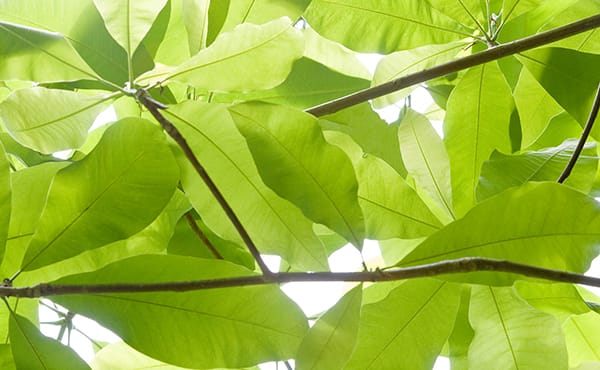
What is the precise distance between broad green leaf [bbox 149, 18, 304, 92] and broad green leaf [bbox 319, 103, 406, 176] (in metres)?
0.18

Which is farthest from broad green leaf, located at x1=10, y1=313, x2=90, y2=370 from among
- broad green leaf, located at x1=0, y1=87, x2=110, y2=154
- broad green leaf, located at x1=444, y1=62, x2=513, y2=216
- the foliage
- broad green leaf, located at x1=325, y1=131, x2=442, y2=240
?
broad green leaf, located at x1=444, y1=62, x2=513, y2=216

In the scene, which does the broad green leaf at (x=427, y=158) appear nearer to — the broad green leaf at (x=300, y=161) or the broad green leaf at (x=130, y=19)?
the broad green leaf at (x=300, y=161)

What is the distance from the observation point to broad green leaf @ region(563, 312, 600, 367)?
32.6 inches

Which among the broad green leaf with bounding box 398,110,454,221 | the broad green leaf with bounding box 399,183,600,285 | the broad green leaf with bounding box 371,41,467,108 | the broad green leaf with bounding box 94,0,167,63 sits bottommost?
the broad green leaf with bounding box 399,183,600,285

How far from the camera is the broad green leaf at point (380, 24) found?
2.51ft

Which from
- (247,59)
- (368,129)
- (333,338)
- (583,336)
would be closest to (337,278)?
(333,338)

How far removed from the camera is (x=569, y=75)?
2.40ft

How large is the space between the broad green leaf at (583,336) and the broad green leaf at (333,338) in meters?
0.36

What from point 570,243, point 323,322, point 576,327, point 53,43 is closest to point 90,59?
point 53,43

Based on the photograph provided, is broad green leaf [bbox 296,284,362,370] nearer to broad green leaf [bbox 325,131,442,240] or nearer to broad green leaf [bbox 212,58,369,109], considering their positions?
broad green leaf [bbox 325,131,442,240]

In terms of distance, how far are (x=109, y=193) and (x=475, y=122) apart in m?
0.36

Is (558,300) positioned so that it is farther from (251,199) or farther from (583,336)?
(251,199)

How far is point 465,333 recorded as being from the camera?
772 mm

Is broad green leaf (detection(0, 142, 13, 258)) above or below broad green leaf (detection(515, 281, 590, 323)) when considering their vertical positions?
above
